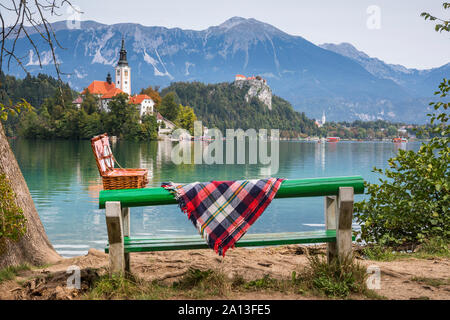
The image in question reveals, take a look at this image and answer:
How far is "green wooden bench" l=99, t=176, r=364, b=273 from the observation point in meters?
3.38

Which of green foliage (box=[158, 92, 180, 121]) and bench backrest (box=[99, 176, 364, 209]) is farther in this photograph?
green foliage (box=[158, 92, 180, 121])

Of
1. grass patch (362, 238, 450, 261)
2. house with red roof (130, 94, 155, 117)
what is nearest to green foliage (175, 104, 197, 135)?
house with red roof (130, 94, 155, 117)

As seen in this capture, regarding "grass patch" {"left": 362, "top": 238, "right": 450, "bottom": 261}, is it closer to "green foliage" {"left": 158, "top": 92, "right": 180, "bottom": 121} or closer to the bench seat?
the bench seat

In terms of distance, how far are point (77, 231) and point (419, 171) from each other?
362 inches

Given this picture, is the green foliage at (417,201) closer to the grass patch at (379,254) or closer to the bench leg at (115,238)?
the grass patch at (379,254)

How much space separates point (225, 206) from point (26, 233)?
3.00m

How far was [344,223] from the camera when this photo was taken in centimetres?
355

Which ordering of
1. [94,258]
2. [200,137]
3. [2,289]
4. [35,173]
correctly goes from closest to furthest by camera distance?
1. [2,289]
2. [94,258]
3. [35,173]
4. [200,137]

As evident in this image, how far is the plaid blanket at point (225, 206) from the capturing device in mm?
3508

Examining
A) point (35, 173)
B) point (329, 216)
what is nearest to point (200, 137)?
point (35, 173)

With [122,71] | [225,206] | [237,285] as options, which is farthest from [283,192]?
[122,71]
